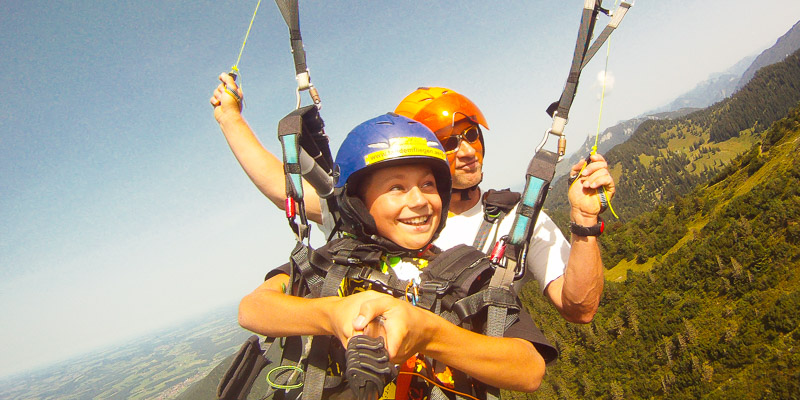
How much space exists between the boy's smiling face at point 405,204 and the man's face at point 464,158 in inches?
54.3

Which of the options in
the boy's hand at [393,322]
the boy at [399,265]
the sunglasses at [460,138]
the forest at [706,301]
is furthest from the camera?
the forest at [706,301]

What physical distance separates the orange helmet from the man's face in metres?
0.07

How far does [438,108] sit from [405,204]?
2.17 metres

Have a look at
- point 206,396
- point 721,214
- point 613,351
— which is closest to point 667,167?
point 721,214

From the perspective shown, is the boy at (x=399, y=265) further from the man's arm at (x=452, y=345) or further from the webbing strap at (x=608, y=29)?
the webbing strap at (x=608, y=29)

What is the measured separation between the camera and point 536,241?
3.54 m

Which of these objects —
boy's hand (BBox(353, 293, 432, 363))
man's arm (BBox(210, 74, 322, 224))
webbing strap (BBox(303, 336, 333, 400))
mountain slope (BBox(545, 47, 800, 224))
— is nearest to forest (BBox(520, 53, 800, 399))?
mountain slope (BBox(545, 47, 800, 224))

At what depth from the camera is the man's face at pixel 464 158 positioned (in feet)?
14.0

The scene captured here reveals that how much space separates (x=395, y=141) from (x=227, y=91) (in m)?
2.14

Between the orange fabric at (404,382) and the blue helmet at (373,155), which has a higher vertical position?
the blue helmet at (373,155)

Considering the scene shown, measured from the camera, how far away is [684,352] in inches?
3002

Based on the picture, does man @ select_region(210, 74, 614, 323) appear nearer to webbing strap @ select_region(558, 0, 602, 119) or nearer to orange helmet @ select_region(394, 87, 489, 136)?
orange helmet @ select_region(394, 87, 489, 136)

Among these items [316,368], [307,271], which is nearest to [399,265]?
[307,271]

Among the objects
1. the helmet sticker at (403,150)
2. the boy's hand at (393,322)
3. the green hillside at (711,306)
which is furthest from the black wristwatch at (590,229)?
the green hillside at (711,306)
